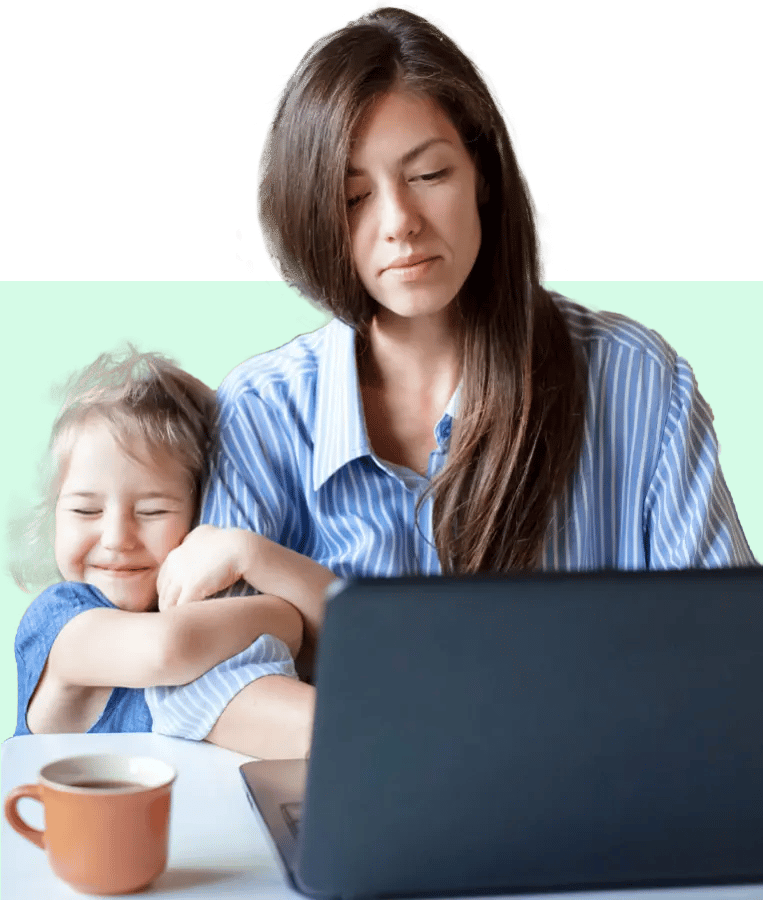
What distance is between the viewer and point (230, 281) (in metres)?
2.63

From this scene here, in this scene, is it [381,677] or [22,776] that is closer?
[381,677]

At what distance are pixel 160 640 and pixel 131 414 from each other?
0.53m

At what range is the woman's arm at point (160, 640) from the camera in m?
1.18

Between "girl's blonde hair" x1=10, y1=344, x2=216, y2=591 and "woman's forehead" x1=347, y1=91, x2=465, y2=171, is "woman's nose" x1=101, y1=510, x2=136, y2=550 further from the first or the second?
"woman's forehead" x1=347, y1=91, x2=465, y2=171

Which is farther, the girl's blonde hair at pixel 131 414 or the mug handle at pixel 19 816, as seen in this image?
the girl's blonde hair at pixel 131 414

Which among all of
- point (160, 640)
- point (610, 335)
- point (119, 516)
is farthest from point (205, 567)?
point (610, 335)

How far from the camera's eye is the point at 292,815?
0.86 metres

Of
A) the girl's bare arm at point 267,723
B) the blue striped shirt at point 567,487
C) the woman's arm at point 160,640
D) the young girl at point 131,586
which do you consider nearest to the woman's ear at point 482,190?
the blue striped shirt at point 567,487

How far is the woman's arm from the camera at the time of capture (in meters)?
1.18

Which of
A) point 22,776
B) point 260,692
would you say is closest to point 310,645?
point 260,692

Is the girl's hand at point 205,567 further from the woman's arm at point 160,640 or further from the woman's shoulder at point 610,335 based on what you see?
the woman's shoulder at point 610,335

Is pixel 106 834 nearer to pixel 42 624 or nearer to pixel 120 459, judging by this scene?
pixel 42 624

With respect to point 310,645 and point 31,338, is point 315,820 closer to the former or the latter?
point 310,645

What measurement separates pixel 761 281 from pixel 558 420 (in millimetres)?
1563
